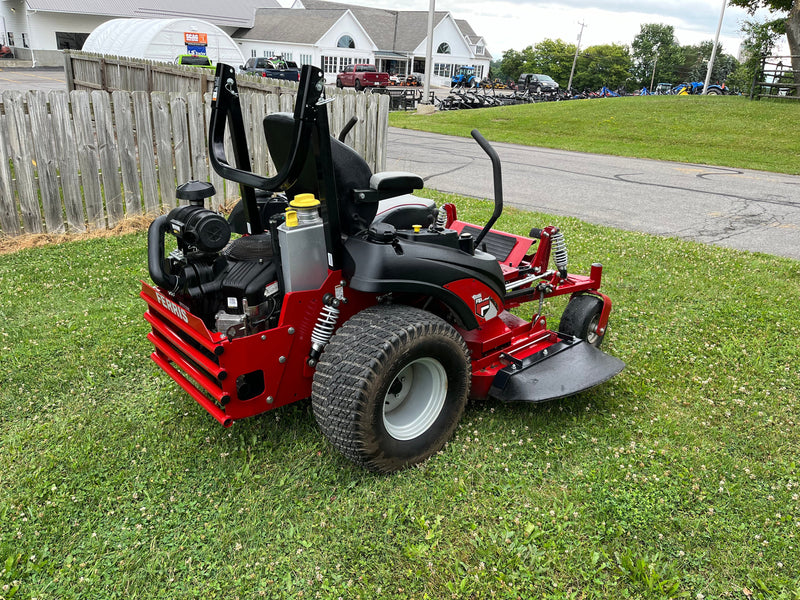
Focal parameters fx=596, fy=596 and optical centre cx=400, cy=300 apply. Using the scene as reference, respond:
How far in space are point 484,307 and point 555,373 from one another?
652 mm

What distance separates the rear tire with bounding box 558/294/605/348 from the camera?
4.42 meters

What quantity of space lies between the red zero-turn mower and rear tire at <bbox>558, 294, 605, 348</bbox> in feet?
2.75

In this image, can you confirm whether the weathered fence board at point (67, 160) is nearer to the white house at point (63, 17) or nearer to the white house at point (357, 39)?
the white house at point (357, 39)

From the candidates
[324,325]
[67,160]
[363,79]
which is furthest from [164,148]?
[363,79]

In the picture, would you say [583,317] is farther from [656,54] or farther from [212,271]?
[656,54]

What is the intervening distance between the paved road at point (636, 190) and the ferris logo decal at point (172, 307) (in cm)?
712

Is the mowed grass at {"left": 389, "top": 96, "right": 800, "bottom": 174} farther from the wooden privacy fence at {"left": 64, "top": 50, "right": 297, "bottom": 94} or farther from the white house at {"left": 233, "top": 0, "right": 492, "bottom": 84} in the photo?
the white house at {"left": 233, "top": 0, "right": 492, "bottom": 84}

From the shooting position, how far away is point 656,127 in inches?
861

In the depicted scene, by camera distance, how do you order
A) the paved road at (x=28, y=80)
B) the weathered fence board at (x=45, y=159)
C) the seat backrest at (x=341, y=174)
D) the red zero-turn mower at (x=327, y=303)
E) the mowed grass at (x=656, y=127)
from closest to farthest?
the red zero-turn mower at (x=327, y=303) → the seat backrest at (x=341, y=174) → the weathered fence board at (x=45, y=159) → the mowed grass at (x=656, y=127) → the paved road at (x=28, y=80)

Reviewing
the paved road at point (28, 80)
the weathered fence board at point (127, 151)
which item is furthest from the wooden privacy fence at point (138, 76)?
the paved road at point (28, 80)

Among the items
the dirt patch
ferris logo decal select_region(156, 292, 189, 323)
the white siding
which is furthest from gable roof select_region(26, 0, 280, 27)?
ferris logo decal select_region(156, 292, 189, 323)

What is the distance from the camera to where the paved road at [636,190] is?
28.7ft

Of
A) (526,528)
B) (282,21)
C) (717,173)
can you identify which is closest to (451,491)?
(526,528)

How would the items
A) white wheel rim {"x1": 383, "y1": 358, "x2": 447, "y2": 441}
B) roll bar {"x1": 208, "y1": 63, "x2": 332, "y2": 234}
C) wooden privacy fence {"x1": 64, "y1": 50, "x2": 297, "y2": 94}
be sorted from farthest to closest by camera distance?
wooden privacy fence {"x1": 64, "y1": 50, "x2": 297, "y2": 94} < white wheel rim {"x1": 383, "y1": 358, "x2": 447, "y2": 441} < roll bar {"x1": 208, "y1": 63, "x2": 332, "y2": 234}
